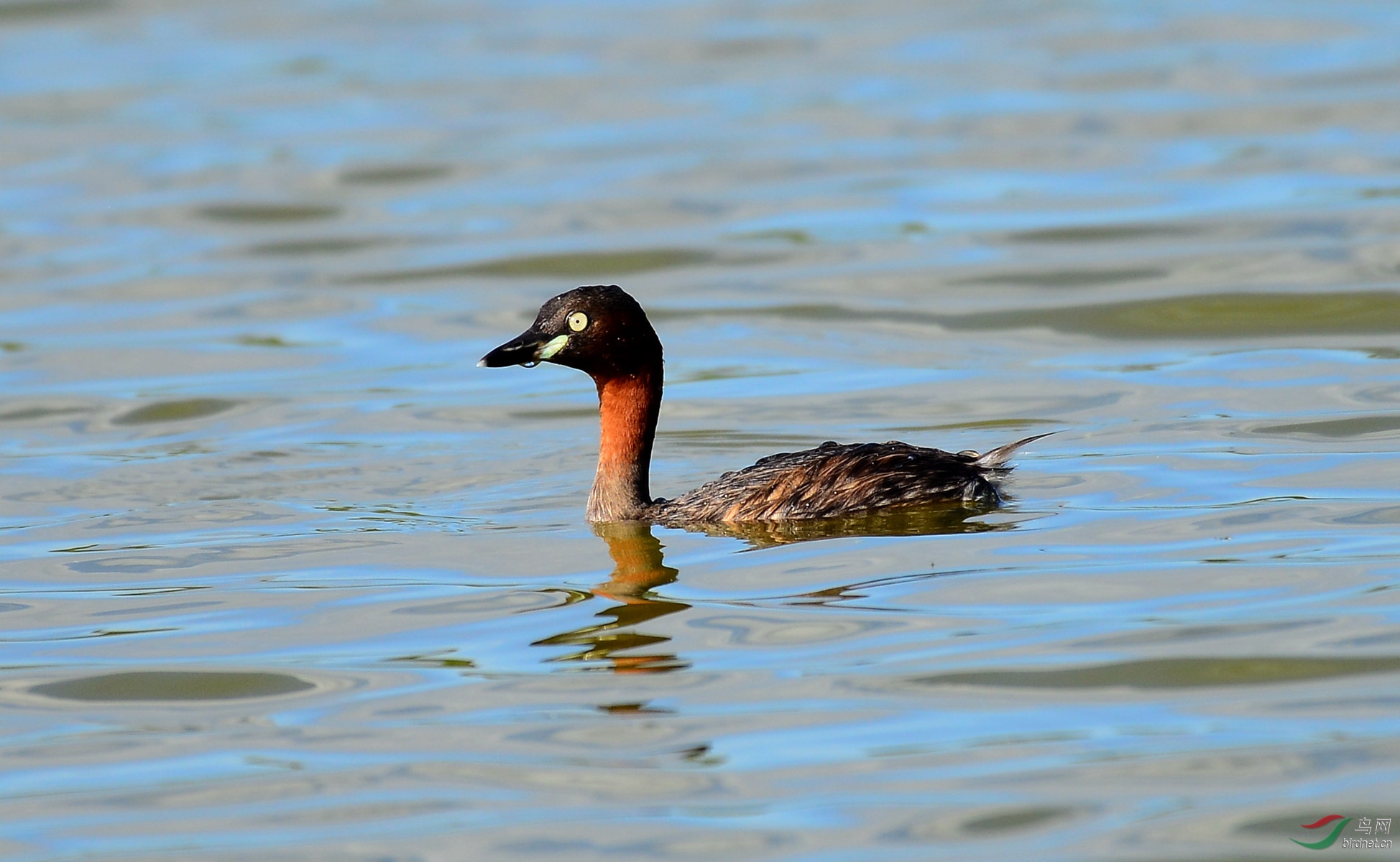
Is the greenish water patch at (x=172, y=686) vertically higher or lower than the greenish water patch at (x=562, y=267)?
lower

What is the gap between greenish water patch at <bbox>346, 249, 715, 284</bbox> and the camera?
15.9 metres

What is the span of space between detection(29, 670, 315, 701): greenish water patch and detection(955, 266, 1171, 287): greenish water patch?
8.90 metres

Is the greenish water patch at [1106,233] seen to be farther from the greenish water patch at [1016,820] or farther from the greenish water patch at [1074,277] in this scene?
the greenish water patch at [1016,820]

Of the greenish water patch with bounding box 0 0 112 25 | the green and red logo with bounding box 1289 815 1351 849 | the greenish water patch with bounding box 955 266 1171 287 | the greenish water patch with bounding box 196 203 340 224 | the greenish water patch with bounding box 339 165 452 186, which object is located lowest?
the green and red logo with bounding box 1289 815 1351 849

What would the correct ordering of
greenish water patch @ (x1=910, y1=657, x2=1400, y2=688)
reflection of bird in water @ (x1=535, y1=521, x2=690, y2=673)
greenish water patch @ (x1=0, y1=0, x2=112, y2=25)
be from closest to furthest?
greenish water patch @ (x1=910, y1=657, x2=1400, y2=688)
reflection of bird in water @ (x1=535, y1=521, x2=690, y2=673)
greenish water patch @ (x1=0, y1=0, x2=112, y2=25)

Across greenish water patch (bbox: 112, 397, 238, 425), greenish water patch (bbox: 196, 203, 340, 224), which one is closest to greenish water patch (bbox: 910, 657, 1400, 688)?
greenish water patch (bbox: 112, 397, 238, 425)

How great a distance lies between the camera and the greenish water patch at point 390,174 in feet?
64.3

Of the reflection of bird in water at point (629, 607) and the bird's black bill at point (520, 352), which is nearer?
the reflection of bird in water at point (629, 607)

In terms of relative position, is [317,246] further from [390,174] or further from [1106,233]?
[1106,233]

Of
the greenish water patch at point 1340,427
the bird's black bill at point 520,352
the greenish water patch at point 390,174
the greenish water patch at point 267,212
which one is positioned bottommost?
the greenish water patch at point 1340,427

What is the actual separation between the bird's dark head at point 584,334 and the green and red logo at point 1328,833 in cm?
432

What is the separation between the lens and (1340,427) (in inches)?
394

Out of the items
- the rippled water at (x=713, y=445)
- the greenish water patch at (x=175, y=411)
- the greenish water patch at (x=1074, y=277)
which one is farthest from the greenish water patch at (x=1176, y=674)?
the greenish water patch at (x=1074, y=277)

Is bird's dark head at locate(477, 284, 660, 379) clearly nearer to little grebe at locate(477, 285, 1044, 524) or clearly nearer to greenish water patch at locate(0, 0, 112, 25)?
little grebe at locate(477, 285, 1044, 524)
